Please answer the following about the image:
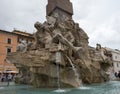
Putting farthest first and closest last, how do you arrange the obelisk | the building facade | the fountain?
the building facade → the obelisk → the fountain

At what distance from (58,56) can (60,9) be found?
7.47 metres

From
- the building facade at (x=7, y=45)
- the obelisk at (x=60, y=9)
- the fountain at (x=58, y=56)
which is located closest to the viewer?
the fountain at (x=58, y=56)

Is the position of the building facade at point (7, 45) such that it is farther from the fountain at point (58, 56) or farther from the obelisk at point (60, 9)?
the fountain at point (58, 56)

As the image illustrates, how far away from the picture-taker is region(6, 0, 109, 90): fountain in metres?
13.5

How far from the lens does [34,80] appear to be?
14852mm

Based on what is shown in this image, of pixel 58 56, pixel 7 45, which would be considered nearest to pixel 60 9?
pixel 58 56

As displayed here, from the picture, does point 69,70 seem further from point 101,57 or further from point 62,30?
point 101,57

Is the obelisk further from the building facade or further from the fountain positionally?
the building facade

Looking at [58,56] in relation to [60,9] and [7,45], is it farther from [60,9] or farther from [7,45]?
[7,45]

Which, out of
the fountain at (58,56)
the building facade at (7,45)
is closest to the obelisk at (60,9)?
the fountain at (58,56)

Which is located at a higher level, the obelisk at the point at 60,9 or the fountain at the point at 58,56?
the obelisk at the point at 60,9

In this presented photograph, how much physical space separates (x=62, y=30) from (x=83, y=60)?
10.7 ft

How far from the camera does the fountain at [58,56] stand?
44.4 feet

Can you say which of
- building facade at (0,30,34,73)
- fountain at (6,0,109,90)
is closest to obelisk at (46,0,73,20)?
fountain at (6,0,109,90)
